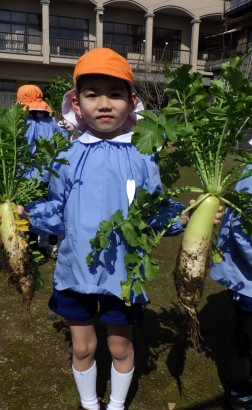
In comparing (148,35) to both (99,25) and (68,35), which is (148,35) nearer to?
(99,25)

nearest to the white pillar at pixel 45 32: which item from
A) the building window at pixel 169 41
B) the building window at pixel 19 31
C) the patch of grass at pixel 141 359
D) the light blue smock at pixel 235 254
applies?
the building window at pixel 19 31

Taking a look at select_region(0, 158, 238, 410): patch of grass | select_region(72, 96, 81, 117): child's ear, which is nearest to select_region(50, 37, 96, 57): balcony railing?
select_region(0, 158, 238, 410): patch of grass

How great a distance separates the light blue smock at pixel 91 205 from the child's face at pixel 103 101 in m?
0.11

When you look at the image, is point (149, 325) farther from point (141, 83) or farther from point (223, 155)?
point (141, 83)

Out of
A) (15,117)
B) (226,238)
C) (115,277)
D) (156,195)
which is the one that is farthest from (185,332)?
(15,117)

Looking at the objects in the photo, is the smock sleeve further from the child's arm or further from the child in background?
the child in background

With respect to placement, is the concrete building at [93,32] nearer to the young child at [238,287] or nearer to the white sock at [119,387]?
the young child at [238,287]

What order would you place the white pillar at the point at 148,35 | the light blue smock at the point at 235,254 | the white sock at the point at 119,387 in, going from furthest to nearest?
the white pillar at the point at 148,35 < the white sock at the point at 119,387 < the light blue smock at the point at 235,254

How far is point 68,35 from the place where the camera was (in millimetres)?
25609

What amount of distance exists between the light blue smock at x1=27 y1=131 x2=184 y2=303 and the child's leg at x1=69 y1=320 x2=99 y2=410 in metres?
0.29

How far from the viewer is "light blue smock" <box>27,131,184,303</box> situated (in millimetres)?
2010

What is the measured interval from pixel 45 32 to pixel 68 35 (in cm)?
219

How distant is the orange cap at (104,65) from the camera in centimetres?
190

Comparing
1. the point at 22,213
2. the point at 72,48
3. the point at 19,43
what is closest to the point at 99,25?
the point at 72,48
